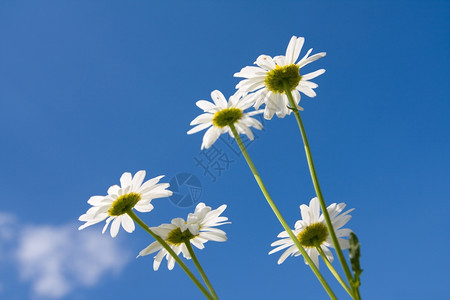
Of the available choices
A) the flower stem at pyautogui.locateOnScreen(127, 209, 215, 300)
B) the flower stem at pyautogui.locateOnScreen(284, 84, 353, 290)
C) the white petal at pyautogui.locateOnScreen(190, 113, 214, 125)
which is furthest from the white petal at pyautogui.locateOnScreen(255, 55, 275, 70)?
the flower stem at pyautogui.locateOnScreen(127, 209, 215, 300)

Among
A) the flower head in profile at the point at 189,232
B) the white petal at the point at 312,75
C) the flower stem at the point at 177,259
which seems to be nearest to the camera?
the flower stem at the point at 177,259

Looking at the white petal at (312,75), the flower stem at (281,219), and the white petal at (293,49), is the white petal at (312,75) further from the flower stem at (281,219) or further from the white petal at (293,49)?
the flower stem at (281,219)

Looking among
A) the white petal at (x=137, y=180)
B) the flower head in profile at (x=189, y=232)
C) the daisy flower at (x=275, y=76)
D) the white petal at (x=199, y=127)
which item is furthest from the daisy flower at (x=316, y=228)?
the white petal at (x=137, y=180)

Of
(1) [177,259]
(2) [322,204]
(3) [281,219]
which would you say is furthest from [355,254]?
(1) [177,259]

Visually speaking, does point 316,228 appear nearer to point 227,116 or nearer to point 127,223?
point 227,116

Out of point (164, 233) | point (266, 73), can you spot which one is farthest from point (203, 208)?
point (266, 73)

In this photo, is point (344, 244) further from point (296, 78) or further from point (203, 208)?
point (296, 78)
